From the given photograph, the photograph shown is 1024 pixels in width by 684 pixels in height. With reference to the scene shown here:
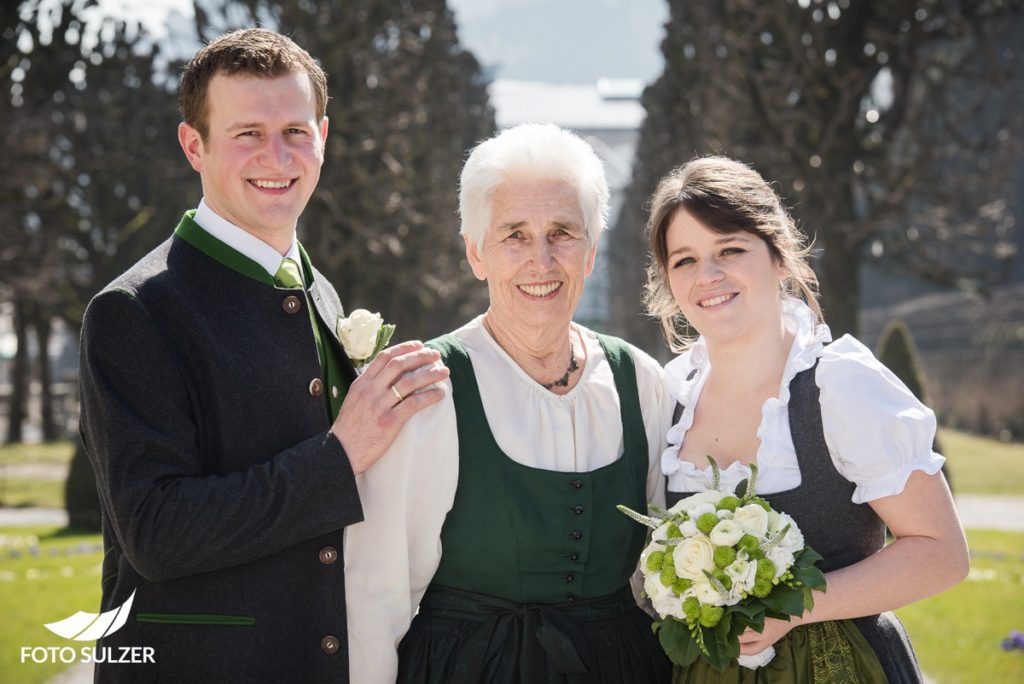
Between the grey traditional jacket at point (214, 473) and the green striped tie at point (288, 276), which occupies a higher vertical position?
the green striped tie at point (288, 276)

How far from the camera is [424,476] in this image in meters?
2.69

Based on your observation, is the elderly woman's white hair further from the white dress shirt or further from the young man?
the white dress shirt

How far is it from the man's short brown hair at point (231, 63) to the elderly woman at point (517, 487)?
23.1 inches

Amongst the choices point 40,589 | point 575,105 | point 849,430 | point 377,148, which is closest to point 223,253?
point 849,430

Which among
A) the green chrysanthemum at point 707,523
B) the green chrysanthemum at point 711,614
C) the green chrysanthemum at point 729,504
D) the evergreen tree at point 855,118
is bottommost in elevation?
the green chrysanthemum at point 711,614

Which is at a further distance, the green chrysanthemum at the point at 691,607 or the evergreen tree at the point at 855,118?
the evergreen tree at the point at 855,118

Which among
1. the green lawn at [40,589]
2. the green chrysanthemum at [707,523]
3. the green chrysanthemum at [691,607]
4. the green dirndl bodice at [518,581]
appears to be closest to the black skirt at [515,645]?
the green dirndl bodice at [518,581]

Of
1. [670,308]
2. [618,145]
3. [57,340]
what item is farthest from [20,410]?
[618,145]

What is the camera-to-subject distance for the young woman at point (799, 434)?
2.63 m

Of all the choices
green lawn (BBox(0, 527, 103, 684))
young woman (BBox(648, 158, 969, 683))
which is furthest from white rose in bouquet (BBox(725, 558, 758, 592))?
green lawn (BBox(0, 527, 103, 684))

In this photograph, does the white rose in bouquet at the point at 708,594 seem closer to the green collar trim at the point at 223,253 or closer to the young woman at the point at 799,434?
the young woman at the point at 799,434

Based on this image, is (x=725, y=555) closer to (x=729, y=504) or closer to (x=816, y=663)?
(x=729, y=504)

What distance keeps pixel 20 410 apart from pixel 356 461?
79.8ft

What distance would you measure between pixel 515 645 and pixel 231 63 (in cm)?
165
